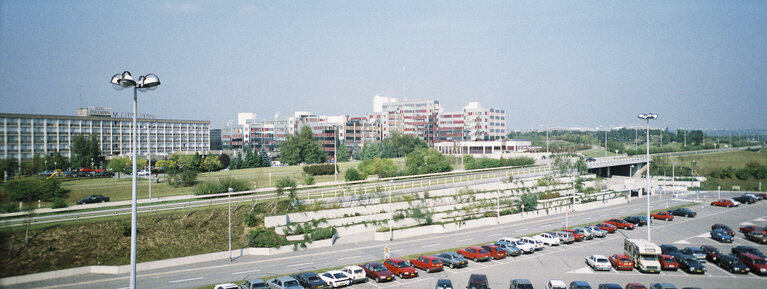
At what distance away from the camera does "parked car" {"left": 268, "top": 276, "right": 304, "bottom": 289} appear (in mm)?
22531

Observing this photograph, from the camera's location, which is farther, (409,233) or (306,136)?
(306,136)

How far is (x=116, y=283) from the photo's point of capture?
24750 mm

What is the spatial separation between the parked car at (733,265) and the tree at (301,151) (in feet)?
214

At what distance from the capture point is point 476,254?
95.8ft

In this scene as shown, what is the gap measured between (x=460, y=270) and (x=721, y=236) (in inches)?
865

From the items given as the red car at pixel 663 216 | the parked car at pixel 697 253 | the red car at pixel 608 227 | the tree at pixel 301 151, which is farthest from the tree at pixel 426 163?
the parked car at pixel 697 253

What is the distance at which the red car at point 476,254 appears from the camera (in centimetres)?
2903

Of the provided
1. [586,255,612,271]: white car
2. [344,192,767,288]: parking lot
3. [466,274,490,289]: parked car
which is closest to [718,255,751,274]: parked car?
[344,192,767,288]: parking lot

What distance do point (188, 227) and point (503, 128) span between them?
5051 inches

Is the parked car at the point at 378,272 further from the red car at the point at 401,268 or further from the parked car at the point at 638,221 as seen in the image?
the parked car at the point at 638,221

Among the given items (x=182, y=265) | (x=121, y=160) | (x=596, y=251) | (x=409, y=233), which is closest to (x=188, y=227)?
(x=182, y=265)

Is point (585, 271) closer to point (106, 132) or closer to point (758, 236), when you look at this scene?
point (758, 236)

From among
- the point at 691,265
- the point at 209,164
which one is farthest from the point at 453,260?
the point at 209,164

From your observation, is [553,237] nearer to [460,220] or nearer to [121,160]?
[460,220]
